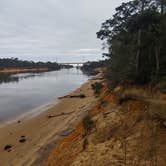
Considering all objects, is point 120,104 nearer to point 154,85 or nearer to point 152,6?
point 154,85

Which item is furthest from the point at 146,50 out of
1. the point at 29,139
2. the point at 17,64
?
the point at 17,64

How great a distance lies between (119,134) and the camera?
10.7m

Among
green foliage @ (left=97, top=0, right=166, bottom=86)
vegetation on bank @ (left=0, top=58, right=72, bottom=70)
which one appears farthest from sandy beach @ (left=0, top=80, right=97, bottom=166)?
vegetation on bank @ (left=0, top=58, right=72, bottom=70)

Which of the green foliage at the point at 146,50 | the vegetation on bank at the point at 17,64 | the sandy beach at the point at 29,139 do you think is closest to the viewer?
the sandy beach at the point at 29,139

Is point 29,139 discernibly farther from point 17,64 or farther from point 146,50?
point 17,64

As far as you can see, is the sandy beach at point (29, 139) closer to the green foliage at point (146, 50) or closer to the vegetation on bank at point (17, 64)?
the green foliage at point (146, 50)

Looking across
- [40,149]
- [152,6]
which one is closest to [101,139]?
[40,149]

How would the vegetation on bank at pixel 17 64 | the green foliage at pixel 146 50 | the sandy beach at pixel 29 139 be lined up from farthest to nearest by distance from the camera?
the vegetation on bank at pixel 17 64, the green foliage at pixel 146 50, the sandy beach at pixel 29 139

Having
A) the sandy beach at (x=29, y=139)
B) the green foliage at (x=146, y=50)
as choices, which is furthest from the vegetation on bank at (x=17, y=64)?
the green foliage at (x=146, y=50)

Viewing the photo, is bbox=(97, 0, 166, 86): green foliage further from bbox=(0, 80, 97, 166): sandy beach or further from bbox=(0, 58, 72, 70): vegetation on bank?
bbox=(0, 58, 72, 70): vegetation on bank

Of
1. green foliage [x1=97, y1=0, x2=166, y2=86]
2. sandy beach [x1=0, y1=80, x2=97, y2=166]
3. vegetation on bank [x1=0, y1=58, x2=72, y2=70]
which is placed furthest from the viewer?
vegetation on bank [x1=0, y1=58, x2=72, y2=70]

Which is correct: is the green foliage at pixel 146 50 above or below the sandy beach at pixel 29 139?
above

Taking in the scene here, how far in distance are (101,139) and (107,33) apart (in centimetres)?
2354

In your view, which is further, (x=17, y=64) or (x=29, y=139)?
(x=17, y=64)
